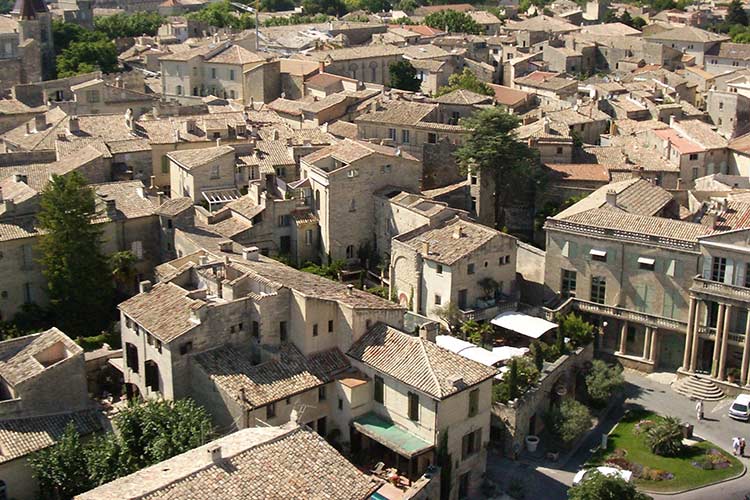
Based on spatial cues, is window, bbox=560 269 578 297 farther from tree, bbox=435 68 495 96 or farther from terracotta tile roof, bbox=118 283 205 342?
tree, bbox=435 68 495 96

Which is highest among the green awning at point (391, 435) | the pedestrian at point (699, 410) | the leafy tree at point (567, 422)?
the green awning at point (391, 435)

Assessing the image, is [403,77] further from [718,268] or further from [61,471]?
[61,471]

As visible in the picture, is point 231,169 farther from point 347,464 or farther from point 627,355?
point 347,464

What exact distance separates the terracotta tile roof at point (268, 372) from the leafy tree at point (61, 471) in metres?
7.41

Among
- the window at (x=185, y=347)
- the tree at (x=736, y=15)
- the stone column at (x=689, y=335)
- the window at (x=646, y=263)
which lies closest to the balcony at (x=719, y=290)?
the stone column at (x=689, y=335)

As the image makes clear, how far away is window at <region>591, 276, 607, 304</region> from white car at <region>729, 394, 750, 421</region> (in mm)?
10593

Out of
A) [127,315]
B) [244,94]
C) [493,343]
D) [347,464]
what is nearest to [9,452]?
[127,315]

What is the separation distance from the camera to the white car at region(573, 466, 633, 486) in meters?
48.2

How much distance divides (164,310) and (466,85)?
6098cm

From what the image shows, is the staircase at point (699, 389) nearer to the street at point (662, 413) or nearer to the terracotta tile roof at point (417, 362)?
the street at point (662, 413)

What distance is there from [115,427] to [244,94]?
202ft

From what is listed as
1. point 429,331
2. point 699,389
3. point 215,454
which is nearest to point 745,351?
point 699,389

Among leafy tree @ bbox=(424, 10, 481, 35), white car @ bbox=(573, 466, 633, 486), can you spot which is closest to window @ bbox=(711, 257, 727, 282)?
white car @ bbox=(573, 466, 633, 486)

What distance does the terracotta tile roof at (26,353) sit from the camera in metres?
50.7
